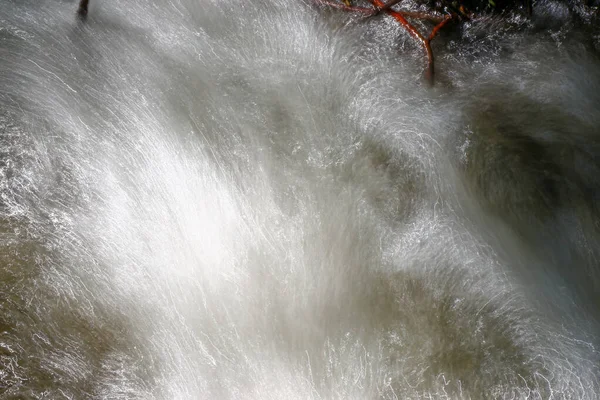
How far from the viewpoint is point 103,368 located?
1932mm

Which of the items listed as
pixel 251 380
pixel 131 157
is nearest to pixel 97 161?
pixel 131 157

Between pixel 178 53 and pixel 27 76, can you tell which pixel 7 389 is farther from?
pixel 178 53

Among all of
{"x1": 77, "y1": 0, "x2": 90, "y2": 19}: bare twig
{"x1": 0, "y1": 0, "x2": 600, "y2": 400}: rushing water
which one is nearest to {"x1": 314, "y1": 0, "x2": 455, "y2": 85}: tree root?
{"x1": 0, "y1": 0, "x2": 600, "y2": 400}: rushing water

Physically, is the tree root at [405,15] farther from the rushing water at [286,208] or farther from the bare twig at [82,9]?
the bare twig at [82,9]

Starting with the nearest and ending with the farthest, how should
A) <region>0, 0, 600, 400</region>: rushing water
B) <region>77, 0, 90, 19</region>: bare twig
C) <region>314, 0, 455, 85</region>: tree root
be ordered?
<region>0, 0, 600, 400</region>: rushing water → <region>77, 0, 90, 19</region>: bare twig → <region>314, 0, 455, 85</region>: tree root

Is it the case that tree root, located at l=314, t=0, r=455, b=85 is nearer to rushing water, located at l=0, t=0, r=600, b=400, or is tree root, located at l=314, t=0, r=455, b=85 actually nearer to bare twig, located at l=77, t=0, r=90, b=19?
rushing water, located at l=0, t=0, r=600, b=400

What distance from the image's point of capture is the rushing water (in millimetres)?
1949

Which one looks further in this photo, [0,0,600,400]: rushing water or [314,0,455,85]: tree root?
[314,0,455,85]: tree root

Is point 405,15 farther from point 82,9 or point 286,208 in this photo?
point 82,9

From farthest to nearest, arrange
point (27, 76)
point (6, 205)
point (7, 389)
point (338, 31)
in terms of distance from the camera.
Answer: point (338, 31) → point (27, 76) → point (6, 205) → point (7, 389)

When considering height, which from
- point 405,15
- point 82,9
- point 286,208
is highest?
point 405,15

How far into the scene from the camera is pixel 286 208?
2107 millimetres

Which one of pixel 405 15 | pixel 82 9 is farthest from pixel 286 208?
pixel 82 9

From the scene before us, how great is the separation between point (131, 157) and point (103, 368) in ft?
2.72
